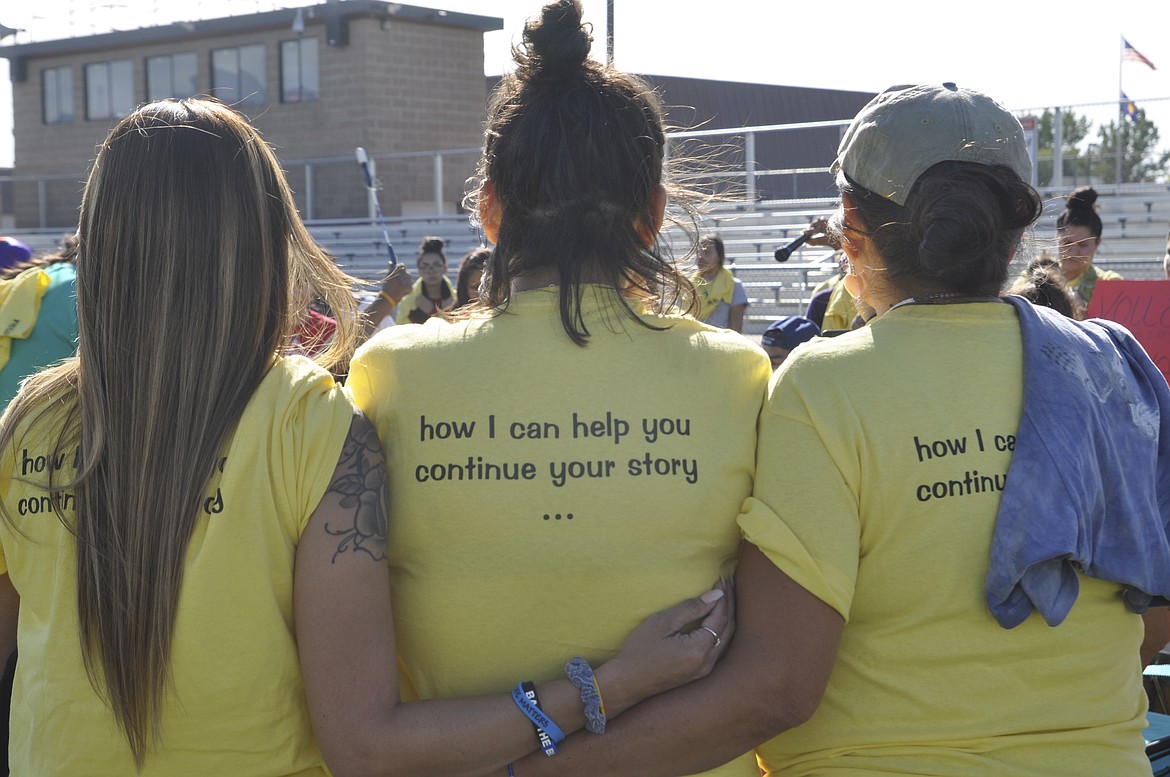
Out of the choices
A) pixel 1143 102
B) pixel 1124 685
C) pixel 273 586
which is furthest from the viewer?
pixel 1143 102

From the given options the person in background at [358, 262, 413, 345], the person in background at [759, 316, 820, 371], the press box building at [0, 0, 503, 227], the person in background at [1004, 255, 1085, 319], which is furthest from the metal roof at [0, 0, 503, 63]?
the person in background at [1004, 255, 1085, 319]

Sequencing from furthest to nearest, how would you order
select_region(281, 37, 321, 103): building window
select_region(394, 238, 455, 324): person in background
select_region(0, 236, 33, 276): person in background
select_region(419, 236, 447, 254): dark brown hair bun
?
select_region(281, 37, 321, 103): building window → select_region(419, 236, 447, 254): dark brown hair bun → select_region(394, 238, 455, 324): person in background → select_region(0, 236, 33, 276): person in background

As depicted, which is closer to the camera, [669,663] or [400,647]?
[669,663]

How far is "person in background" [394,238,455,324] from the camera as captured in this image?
9211 millimetres

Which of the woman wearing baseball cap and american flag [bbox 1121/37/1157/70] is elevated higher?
american flag [bbox 1121/37/1157/70]

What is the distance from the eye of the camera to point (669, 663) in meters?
1.63

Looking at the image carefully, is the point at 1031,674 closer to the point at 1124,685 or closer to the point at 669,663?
the point at 1124,685

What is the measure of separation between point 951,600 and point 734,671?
0.32 metres

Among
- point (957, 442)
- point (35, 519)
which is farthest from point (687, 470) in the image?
point (35, 519)

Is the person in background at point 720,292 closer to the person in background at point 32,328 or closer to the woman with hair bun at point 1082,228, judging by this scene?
the woman with hair bun at point 1082,228

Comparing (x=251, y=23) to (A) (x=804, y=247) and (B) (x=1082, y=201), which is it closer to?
(A) (x=804, y=247)

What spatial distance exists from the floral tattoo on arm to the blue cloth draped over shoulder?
83cm

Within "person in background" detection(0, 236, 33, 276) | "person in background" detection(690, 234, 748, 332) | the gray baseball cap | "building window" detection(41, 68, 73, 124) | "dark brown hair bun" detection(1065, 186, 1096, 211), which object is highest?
"building window" detection(41, 68, 73, 124)

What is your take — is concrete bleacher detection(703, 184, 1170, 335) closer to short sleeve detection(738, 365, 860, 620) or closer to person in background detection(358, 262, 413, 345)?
person in background detection(358, 262, 413, 345)
